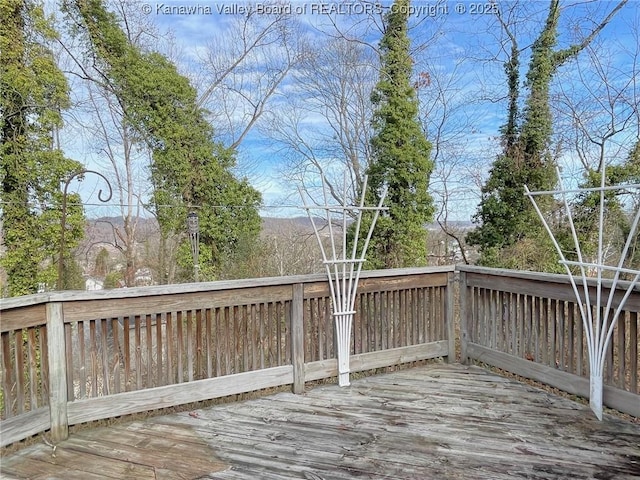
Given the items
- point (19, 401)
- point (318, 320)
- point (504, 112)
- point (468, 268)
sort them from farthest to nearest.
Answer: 1. point (504, 112)
2. point (468, 268)
3. point (318, 320)
4. point (19, 401)

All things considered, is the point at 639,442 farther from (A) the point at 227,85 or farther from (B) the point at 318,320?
(A) the point at 227,85

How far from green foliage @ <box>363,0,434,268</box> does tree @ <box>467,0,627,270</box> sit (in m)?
1.21

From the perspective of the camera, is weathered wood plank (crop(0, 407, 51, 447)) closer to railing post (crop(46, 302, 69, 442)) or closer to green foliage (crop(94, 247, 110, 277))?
railing post (crop(46, 302, 69, 442))

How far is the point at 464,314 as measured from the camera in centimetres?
379

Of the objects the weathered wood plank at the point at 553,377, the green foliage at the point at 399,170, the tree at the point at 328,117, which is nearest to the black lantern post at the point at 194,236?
the tree at the point at 328,117

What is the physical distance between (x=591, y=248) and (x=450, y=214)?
6.84 ft

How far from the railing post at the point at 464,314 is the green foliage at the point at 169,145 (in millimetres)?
3454

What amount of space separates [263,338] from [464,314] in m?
1.85

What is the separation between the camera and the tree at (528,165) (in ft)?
20.4

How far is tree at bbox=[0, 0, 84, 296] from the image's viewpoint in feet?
16.1

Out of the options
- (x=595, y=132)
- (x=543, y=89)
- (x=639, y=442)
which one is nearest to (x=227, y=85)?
(x=543, y=89)

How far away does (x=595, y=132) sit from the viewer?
625 cm

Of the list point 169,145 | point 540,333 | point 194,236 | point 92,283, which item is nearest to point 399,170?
point 194,236

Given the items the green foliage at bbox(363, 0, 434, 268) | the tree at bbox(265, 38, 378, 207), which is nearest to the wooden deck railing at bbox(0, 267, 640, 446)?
the green foliage at bbox(363, 0, 434, 268)
